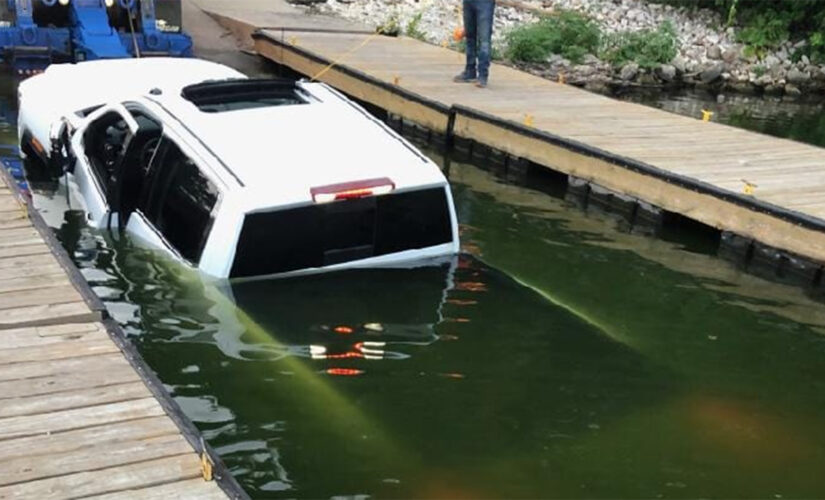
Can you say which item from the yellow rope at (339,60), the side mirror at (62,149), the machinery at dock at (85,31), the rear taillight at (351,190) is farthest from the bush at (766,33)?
the rear taillight at (351,190)

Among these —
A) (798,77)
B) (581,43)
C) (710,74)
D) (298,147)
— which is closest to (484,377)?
(298,147)

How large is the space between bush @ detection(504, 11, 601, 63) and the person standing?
4.82 metres

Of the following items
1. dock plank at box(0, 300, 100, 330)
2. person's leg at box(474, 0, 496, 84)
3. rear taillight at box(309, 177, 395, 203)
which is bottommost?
dock plank at box(0, 300, 100, 330)

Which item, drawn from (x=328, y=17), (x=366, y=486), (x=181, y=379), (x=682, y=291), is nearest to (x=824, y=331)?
(x=682, y=291)

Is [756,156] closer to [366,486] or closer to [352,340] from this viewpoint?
[352,340]

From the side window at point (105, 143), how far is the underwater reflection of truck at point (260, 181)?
0.01 metres

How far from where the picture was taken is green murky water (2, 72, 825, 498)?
224 inches

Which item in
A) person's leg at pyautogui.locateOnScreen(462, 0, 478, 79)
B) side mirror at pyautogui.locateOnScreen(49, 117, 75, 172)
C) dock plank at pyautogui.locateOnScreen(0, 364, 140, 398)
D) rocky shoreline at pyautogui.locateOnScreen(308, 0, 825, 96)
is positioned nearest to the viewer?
dock plank at pyautogui.locateOnScreen(0, 364, 140, 398)

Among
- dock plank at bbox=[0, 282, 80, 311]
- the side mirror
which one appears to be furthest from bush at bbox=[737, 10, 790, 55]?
dock plank at bbox=[0, 282, 80, 311]

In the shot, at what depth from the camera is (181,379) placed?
658 centimetres

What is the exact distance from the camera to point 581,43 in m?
20.8

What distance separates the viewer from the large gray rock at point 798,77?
2105 cm

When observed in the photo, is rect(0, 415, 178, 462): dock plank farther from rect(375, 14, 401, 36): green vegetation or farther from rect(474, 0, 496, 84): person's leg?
rect(375, 14, 401, 36): green vegetation

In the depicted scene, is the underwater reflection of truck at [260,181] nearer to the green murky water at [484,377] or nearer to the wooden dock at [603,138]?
the green murky water at [484,377]
